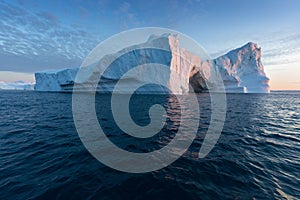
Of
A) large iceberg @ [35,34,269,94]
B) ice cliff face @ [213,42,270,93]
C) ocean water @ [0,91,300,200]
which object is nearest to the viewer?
ocean water @ [0,91,300,200]

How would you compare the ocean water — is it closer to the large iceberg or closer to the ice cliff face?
the large iceberg

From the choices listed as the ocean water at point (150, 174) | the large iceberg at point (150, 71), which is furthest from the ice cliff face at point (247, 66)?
the ocean water at point (150, 174)

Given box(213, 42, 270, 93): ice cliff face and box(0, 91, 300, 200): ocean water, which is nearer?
box(0, 91, 300, 200): ocean water

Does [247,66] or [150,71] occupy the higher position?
[247,66]

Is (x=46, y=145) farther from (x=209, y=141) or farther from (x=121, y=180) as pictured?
(x=209, y=141)

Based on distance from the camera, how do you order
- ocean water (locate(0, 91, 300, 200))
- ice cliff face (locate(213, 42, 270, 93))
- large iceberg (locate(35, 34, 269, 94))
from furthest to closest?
1. ice cliff face (locate(213, 42, 270, 93))
2. large iceberg (locate(35, 34, 269, 94))
3. ocean water (locate(0, 91, 300, 200))

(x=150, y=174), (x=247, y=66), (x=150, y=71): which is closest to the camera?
(x=150, y=174)

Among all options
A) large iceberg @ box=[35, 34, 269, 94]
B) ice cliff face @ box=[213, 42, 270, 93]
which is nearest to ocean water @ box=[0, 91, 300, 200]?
large iceberg @ box=[35, 34, 269, 94]

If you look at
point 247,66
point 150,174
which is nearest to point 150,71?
point 150,174

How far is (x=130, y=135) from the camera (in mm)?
6789

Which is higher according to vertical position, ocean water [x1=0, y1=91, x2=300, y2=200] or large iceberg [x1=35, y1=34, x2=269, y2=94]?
large iceberg [x1=35, y1=34, x2=269, y2=94]

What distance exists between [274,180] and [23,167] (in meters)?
6.28

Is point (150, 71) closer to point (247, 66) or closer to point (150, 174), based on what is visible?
point (150, 174)

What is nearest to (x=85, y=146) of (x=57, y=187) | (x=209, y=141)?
(x=57, y=187)
